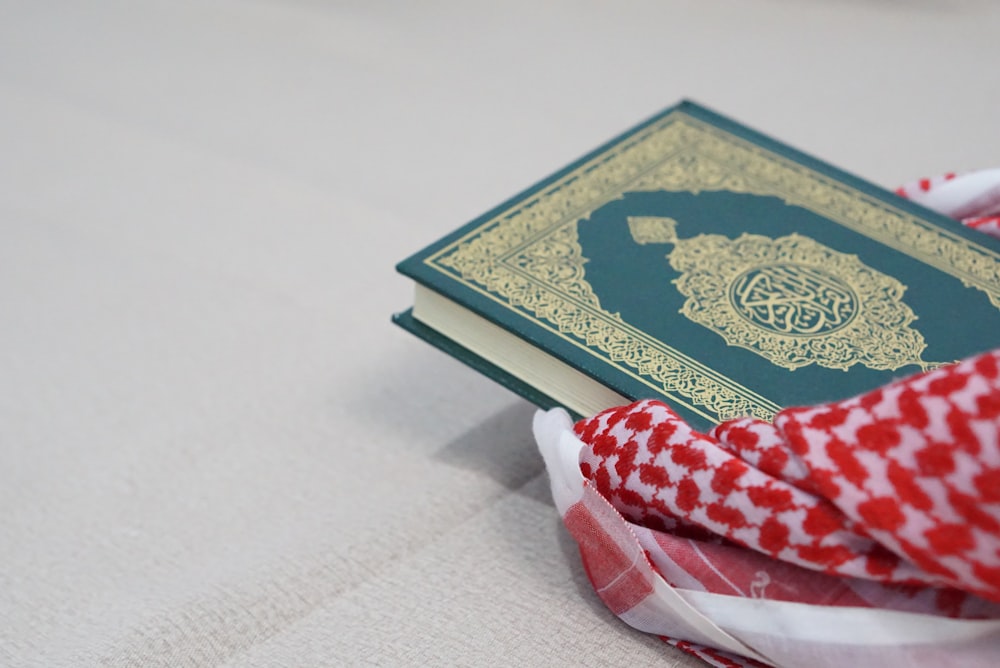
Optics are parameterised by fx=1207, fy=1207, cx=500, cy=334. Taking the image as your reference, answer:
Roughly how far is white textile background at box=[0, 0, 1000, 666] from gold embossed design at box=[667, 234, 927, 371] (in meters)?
0.18

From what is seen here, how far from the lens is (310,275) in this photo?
1.20 m

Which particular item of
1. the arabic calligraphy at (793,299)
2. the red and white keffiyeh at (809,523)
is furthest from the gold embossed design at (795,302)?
the red and white keffiyeh at (809,523)

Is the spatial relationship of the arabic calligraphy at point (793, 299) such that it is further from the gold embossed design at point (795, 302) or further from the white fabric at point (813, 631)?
the white fabric at point (813, 631)

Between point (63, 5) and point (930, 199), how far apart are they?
51.1 inches

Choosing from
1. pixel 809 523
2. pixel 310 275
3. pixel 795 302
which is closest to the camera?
pixel 809 523

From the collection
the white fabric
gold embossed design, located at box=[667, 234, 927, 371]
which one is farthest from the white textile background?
gold embossed design, located at box=[667, 234, 927, 371]

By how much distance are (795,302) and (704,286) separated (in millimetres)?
60

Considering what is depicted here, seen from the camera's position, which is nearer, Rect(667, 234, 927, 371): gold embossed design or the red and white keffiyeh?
the red and white keffiyeh

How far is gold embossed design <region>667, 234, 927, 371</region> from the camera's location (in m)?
0.75

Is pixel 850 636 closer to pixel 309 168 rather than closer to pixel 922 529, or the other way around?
pixel 922 529

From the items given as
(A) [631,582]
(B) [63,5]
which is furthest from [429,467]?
(B) [63,5]

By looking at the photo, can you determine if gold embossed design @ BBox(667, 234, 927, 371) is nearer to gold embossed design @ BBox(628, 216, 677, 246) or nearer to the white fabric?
gold embossed design @ BBox(628, 216, 677, 246)

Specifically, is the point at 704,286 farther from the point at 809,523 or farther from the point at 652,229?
the point at 809,523

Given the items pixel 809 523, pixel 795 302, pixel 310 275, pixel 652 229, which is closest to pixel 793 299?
pixel 795 302
